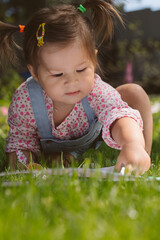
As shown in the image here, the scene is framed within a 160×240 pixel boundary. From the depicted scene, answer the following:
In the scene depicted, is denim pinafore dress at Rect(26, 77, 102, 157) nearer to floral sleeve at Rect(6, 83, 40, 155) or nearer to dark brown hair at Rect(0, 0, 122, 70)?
floral sleeve at Rect(6, 83, 40, 155)

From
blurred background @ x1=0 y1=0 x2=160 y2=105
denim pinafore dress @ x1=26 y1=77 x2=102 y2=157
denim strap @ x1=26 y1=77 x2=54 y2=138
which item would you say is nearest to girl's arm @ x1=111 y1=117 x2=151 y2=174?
denim pinafore dress @ x1=26 y1=77 x2=102 y2=157

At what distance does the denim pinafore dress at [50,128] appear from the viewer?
1983 millimetres

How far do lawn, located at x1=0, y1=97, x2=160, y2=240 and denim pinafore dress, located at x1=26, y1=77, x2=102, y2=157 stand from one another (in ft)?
2.35

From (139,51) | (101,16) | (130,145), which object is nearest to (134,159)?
(130,145)

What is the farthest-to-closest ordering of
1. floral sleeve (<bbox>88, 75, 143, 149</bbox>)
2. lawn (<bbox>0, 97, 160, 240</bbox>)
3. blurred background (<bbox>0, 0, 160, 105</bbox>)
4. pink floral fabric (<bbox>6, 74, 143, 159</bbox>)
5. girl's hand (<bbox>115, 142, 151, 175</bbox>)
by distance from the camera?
blurred background (<bbox>0, 0, 160, 105</bbox>)
pink floral fabric (<bbox>6, 74, 143, 159</bbox>)
floral sleeve (<bbox>88, 75, 143, 149</bbox>)
girl's hand (<bbox>115, 142, 151, 175</bbox>)
lawn (<bbox>0, 97, 160, 240</bbox>)

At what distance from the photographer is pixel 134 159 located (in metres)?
1.31

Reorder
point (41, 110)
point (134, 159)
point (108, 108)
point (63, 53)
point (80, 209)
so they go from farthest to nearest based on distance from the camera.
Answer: point (41, 110) → point (108, 108) → point (63, 53) → point (134, 159) → point (80, 209)

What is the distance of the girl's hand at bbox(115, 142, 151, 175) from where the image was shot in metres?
1.31

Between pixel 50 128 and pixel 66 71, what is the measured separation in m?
0.46

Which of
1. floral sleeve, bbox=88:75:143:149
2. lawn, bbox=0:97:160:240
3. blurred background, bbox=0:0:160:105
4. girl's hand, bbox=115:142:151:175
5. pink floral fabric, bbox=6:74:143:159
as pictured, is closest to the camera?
lawn, bbox=0:97:160:240

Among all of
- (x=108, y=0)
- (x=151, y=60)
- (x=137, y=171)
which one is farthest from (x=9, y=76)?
(x=137, y=171)

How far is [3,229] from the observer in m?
0.81

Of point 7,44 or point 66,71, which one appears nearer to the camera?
point 66,71

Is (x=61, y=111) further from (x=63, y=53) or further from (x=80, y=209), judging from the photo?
(x=80, y=209)
